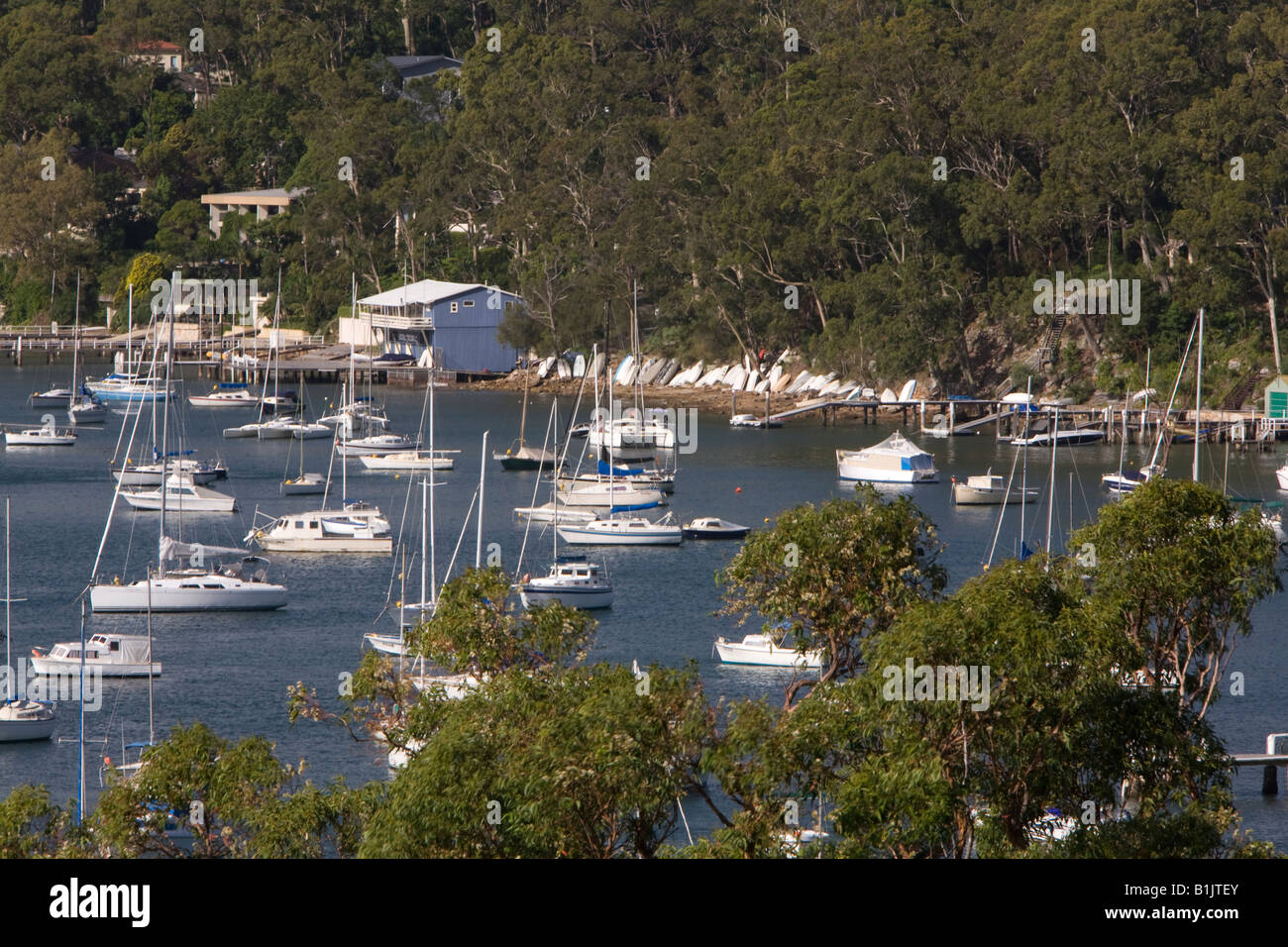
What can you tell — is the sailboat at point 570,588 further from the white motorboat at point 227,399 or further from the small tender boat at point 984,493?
the white motorboat at point 227,399

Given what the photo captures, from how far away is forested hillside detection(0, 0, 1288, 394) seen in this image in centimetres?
8106

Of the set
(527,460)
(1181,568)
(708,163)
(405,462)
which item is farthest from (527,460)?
(1181,568)

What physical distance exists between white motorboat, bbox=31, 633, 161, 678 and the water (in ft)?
1.33

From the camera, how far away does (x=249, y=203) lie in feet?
395

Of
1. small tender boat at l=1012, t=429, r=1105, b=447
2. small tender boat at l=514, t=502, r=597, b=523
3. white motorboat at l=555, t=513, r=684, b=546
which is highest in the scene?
small tender boat at l=1012, t=429, r=1105, b=447

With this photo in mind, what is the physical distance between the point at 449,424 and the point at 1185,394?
3152cm

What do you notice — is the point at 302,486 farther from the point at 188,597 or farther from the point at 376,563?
the point at 188,597

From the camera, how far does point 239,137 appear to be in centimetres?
12650

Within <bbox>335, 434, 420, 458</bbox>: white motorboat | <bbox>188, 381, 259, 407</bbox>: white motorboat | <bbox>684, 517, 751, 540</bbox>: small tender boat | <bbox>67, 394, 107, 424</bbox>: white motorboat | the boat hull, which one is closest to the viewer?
the boat hull

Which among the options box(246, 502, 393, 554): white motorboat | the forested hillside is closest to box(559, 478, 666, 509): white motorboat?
box(246, 502, 393, 554): white motorboat

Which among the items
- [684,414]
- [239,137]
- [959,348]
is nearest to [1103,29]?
[959,348]

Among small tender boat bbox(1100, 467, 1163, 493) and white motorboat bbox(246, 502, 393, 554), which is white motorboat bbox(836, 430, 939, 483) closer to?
small tender boat bbox(1100, 467, 1163, 493)

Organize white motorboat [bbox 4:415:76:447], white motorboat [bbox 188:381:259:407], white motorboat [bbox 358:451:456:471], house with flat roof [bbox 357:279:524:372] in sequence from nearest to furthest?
white motorboat [bbox 358:451:456:471], white motorboat [bbox 4:415:76:447], white motorboat [bbox 188:381:259:407], house with flat roof [bbox 357:279:524:372]
